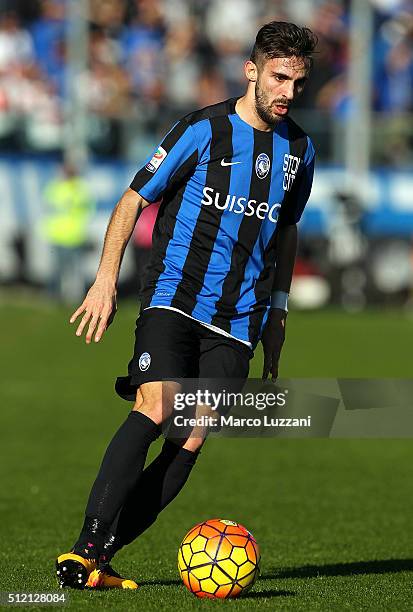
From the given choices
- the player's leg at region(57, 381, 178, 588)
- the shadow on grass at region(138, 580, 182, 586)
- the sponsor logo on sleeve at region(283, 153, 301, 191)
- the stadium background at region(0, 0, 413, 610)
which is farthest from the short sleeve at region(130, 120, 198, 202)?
the stadium background at region(0, 0, 413, 610)

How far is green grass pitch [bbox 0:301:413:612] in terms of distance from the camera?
5344mm

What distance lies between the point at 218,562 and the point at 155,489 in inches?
17.5

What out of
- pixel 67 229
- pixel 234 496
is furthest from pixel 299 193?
pixel 67 229

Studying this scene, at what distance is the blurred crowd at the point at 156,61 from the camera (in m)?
22.5

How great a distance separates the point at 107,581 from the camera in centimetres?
519

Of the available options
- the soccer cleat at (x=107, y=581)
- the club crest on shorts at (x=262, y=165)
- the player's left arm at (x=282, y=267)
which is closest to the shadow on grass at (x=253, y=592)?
the soccer cleat at (x=107, y=581)

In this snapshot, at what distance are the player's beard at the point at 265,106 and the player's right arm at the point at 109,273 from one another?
1.95ft

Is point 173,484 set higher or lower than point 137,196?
lower

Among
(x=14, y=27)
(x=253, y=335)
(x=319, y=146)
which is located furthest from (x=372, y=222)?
(x=253, y=335)

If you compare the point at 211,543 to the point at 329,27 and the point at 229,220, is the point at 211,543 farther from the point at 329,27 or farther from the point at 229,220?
the point at 329,27

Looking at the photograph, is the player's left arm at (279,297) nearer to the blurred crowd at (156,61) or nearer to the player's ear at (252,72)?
the player's ear at (252,72)

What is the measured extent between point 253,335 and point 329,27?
64.1 feet

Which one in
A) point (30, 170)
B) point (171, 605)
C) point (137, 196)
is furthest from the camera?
point (30, 170)

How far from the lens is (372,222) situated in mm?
22625
